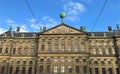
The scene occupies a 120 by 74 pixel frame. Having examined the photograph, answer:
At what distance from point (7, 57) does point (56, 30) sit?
16.9 m

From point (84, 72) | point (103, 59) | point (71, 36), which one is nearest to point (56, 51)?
point (71, 36)

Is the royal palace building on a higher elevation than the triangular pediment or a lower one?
lower

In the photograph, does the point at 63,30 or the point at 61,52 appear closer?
the point at 61,52

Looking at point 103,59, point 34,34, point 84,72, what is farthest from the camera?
point 34,34

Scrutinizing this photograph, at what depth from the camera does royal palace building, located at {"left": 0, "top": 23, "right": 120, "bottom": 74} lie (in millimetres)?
50906

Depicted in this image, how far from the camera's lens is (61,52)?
5216 centimetres

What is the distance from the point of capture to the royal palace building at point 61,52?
50.9m

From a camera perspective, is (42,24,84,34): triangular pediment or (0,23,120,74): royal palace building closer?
(0,23,120,74): royal palace building

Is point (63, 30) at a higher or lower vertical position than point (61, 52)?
higher

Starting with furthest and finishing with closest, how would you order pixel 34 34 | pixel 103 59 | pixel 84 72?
pixel 34 34 → pixel 103 59 → pixel 84 72

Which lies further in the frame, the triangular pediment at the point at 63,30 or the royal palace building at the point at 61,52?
the triangular pediment at the point at 63,30

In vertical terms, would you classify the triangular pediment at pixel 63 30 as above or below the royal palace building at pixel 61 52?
above

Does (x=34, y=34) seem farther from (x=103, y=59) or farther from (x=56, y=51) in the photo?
(x=103, y=59)

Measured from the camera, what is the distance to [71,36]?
54.1 metres
